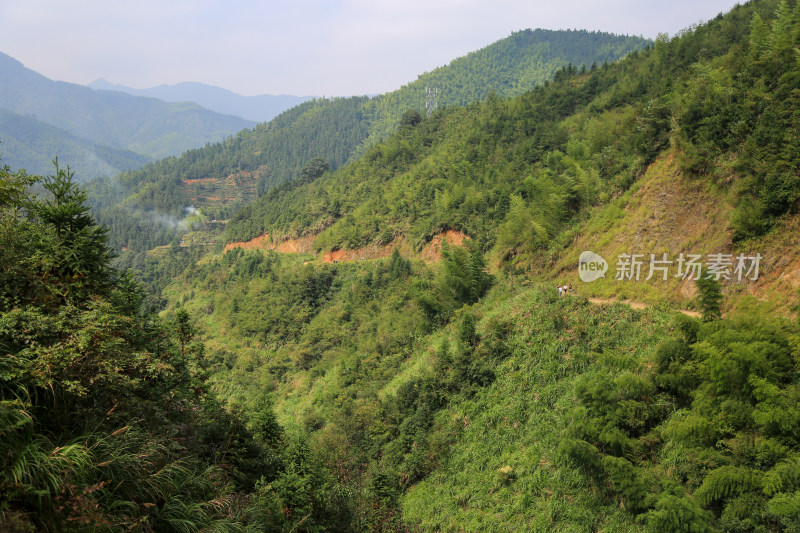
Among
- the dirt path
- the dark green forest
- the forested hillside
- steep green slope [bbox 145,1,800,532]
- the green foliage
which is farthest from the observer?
the forested hillside

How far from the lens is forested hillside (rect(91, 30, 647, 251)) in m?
109

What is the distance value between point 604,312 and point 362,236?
28940 millimetres

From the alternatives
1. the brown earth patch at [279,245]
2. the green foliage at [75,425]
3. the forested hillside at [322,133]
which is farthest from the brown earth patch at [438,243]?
the forested hillside at [322,133]

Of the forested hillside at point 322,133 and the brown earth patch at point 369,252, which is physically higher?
the forested hillside at point 322,133

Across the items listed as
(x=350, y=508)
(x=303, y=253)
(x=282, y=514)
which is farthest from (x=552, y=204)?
(x=303, y=253)

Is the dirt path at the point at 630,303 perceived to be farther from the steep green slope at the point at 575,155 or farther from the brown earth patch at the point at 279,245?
the brown earth patch at the point at 279,245

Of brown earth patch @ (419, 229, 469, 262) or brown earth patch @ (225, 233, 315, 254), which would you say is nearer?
brown earth patch @ (419, 229, 469, 262)

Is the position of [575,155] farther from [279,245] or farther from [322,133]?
[322,133]

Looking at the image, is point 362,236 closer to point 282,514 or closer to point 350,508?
point 350,508

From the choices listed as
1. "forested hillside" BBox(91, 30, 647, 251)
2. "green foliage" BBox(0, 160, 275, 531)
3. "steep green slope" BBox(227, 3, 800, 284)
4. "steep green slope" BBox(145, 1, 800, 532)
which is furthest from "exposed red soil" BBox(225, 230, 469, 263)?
"forested hillside" BBox(91, 30, 647, 251)

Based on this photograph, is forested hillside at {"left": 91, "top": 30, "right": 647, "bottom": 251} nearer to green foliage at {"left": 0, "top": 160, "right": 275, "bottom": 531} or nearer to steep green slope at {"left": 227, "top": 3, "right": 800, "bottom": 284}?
steep green slope at {"left": 227, "top": 3, "right": 800, "bottom": 284}

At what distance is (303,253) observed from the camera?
48.7 m

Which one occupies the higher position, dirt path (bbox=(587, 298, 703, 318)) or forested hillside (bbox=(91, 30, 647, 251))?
forested hillside (bbox=(91, 30, 647, 251))

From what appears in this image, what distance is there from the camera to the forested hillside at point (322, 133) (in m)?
109
